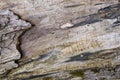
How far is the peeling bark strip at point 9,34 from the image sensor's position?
198 cm

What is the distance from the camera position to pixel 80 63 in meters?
2.19

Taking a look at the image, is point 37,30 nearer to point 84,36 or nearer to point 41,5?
point 41,5

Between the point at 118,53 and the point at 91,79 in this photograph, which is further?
the point at 91,79

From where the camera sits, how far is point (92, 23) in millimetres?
2043

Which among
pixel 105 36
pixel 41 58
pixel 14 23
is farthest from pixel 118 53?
pixel 14 23

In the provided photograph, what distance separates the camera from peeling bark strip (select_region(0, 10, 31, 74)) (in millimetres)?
1983

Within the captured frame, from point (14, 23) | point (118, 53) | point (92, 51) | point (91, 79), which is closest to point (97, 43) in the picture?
point (92, 51)

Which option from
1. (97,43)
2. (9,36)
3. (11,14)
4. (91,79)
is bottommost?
(91,79)

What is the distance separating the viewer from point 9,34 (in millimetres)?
1999

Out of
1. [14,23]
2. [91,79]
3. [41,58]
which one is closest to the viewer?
[14,23]

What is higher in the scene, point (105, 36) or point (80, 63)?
point (105, 36)

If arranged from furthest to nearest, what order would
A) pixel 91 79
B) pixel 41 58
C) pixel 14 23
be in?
pixel 91 79
pixel 41 58
pixel 14 23

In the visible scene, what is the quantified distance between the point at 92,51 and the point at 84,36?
0.48 feet

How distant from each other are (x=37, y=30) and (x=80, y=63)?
46 centimetres
